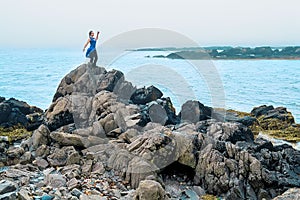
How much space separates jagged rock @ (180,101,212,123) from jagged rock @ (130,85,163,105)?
228 cm

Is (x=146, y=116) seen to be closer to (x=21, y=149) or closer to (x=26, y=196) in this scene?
(x=21, y=149)

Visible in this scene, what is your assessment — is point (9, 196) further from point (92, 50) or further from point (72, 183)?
point (92, 50)

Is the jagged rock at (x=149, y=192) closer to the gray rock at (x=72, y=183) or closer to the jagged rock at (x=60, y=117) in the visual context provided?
the gray rock at (x=72, y=183)

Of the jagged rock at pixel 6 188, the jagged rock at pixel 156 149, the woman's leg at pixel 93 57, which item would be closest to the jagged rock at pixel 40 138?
the jagged rock at pixel 156 149

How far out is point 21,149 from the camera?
50.2 ft

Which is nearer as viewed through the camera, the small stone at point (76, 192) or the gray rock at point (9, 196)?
the gray rock at point (9, 196)

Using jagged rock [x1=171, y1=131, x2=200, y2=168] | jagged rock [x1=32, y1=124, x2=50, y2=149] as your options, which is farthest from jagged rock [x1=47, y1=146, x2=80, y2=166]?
jagged rock [x1=171, y1=131, x2=200, y2=168]

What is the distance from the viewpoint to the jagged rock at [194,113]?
22.1m

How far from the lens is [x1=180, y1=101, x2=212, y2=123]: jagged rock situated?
869 inches

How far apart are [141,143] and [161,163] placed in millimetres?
1377

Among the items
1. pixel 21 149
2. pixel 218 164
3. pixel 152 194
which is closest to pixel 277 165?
pixel 218 164

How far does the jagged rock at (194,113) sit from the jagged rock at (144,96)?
228 centimetres

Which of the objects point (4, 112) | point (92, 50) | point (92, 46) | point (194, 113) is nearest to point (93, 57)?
point (92, 50)

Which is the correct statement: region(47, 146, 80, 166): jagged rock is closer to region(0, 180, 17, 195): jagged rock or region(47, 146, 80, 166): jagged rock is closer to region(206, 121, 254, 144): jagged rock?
region(0, 180, 17, 195): jagged rock
